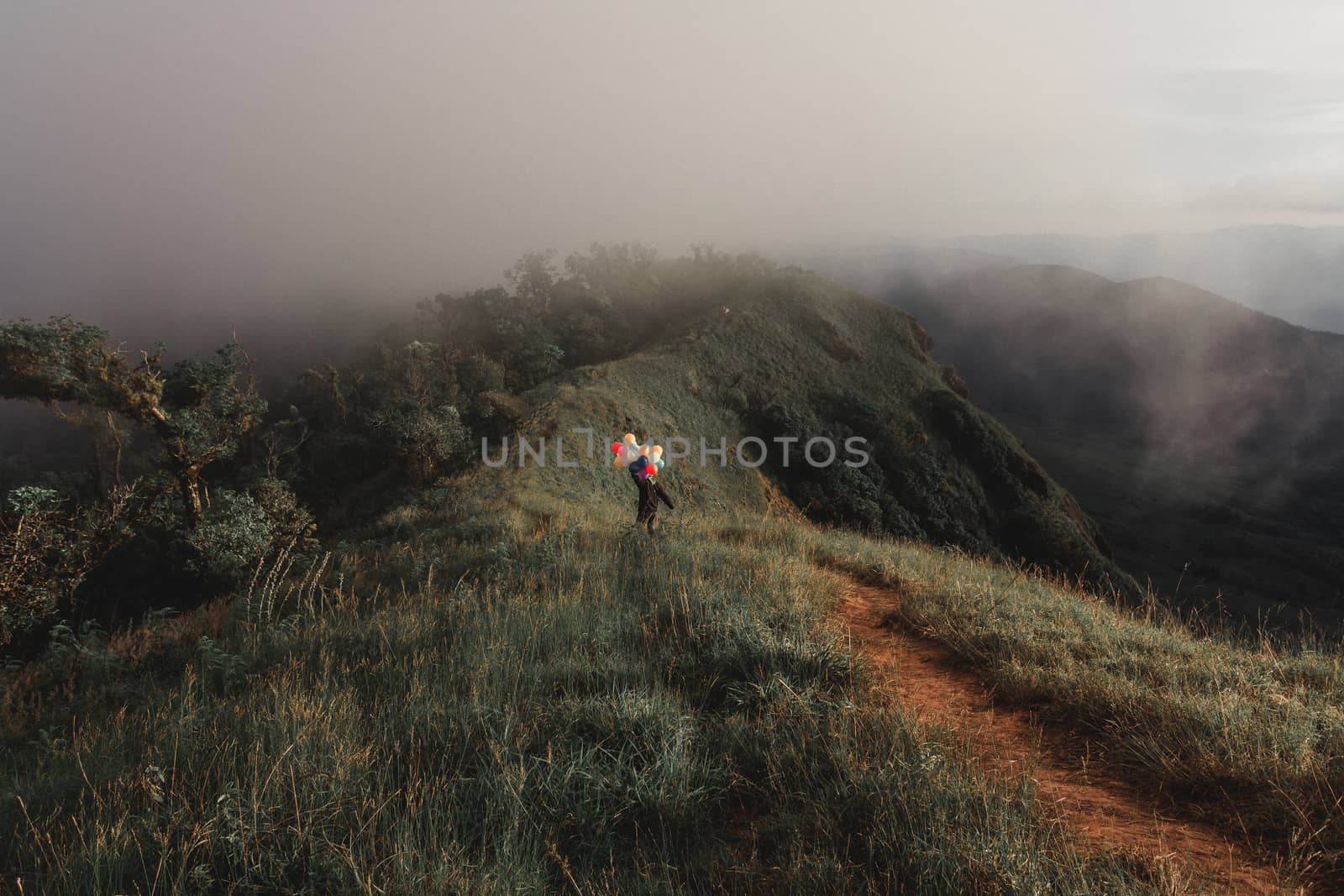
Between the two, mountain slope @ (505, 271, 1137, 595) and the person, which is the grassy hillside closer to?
the person

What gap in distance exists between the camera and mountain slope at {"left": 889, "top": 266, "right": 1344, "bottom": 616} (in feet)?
271

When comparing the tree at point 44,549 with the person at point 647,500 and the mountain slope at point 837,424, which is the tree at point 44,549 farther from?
the mountain slope at point 837,424

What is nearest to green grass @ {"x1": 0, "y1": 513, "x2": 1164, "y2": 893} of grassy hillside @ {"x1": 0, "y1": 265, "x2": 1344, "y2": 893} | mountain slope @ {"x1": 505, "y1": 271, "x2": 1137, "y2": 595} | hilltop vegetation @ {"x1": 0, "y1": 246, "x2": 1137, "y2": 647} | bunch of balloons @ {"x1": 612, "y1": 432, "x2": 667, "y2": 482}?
grassy hillside @ {"x1": 0, "y1": 265, "x2": 1344, "y2": 893}

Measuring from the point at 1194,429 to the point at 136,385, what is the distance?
20376cm

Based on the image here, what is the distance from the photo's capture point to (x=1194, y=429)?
149000 millimetres

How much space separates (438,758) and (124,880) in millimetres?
1195

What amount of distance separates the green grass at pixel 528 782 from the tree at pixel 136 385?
18.6 meters

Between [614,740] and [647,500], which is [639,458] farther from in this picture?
[614,740]

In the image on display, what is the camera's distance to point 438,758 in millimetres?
2963

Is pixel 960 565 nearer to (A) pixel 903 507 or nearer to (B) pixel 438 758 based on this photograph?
(B) pixel 438 758

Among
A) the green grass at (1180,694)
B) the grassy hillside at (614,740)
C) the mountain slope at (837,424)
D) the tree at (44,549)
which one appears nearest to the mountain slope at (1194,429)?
the mountain slope at (837,424)

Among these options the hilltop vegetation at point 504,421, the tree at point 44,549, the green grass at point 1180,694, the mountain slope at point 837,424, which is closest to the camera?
the green grass at point 1180,694

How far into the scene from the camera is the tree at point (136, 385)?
54.0ft

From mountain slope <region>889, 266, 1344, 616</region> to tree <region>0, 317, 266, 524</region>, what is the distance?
86.3 meters
